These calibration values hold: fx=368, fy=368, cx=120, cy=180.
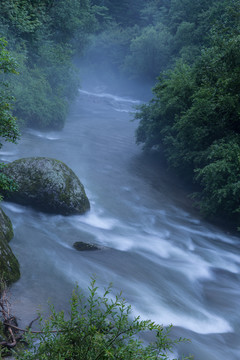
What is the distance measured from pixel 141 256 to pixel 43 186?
370 cm

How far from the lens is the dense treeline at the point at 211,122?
42.5ft

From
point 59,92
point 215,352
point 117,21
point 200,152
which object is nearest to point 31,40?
point 59,92

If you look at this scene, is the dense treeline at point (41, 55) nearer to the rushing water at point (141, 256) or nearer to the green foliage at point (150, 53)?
the rushing water at point (141, 256)

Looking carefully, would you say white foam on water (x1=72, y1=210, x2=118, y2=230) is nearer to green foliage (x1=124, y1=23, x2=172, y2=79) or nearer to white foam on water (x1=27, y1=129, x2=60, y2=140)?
white foam on water (x1=27, y1=129, x2=60, y2=140)

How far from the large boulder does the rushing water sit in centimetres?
32

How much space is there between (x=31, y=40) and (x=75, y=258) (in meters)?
19.4

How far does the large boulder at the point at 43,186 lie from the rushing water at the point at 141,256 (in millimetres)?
318

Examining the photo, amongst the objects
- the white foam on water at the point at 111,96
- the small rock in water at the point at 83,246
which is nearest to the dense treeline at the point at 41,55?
the white foam on water at the point at 111,96

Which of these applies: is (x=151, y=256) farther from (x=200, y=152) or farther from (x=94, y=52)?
(x=94, y=52)

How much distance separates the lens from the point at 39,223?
35.8 feet

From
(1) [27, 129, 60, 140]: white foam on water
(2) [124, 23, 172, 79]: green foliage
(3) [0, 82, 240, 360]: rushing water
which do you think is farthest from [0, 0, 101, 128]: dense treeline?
(2) [124, 23, 172, 79]: green foliage

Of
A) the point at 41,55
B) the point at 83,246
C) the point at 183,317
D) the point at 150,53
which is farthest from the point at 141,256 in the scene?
the point at 150,53

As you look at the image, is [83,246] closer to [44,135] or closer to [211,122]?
[211,122]

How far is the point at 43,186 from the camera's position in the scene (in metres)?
11.4
